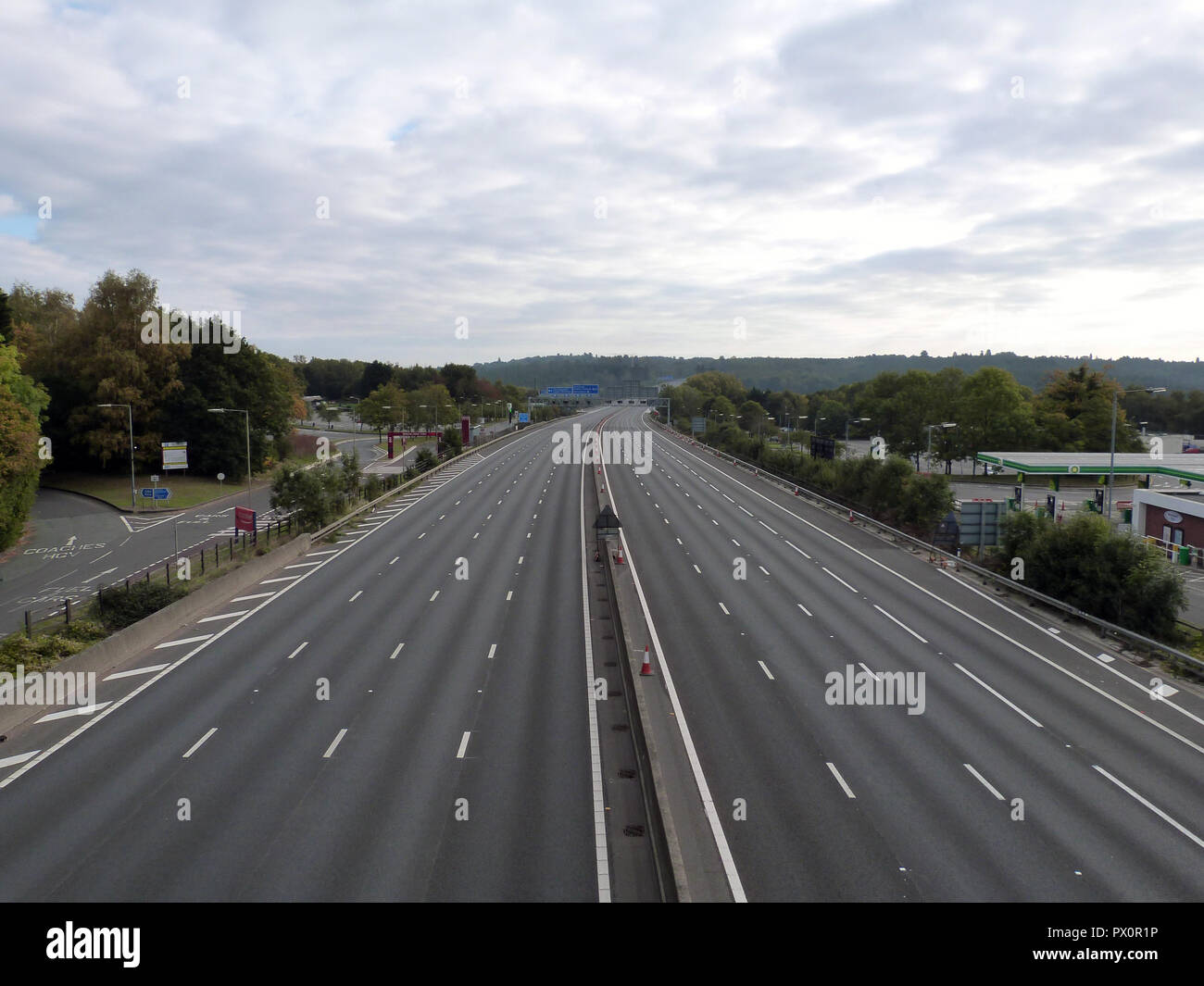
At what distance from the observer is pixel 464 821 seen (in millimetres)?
14281

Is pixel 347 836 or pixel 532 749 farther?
pixel 532 749

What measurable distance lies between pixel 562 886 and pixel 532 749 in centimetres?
512

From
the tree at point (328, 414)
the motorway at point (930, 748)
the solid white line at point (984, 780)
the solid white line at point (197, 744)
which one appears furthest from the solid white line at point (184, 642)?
the tree at point (328, 414)

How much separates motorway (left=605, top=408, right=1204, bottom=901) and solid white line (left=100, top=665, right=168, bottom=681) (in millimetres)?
14501

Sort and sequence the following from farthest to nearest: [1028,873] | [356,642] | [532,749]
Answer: [356,642] → [532,749] → [1028,873]

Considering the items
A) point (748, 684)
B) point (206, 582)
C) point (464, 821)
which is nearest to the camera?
point (464, 821)

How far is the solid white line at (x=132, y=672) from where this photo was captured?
A: 22141mm

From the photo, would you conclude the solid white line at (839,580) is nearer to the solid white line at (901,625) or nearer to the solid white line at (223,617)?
the solid white line at (901,625)

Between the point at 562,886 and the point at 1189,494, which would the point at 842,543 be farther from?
the point at 562,886

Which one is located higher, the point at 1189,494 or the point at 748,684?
the point at 1189,494

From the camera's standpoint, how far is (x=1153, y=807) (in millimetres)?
15258

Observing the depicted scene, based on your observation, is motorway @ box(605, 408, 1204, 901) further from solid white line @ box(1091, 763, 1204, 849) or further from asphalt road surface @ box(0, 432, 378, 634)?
asphalt road surface @ box(0, 432, 378, 634)
